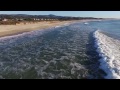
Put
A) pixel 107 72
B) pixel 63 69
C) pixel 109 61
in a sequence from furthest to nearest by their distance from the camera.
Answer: pixel 109 61, pixel 63 69, pixel 107 72

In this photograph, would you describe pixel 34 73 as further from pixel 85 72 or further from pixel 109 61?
pixel 109 61

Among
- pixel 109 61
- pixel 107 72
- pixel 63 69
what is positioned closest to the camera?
pixel 107 72
